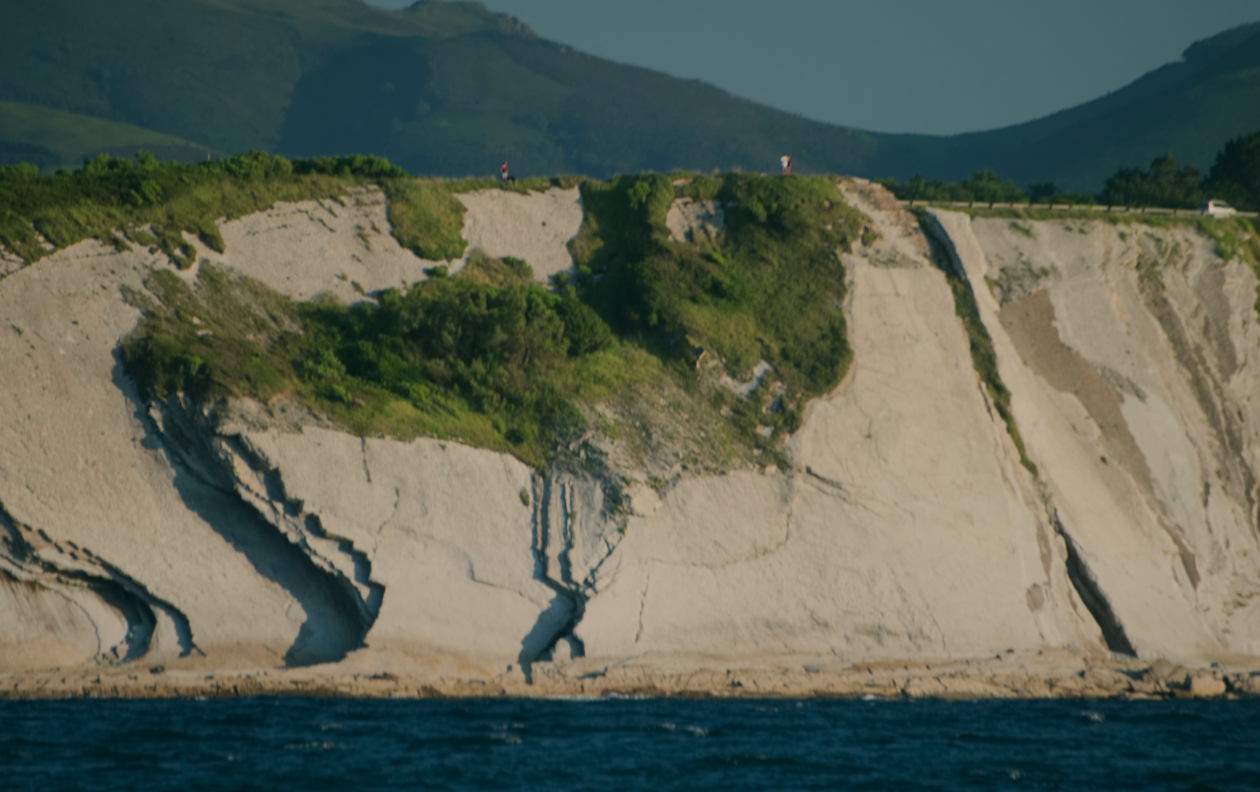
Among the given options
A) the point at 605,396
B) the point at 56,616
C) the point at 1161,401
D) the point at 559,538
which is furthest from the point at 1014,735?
the point at 56,616

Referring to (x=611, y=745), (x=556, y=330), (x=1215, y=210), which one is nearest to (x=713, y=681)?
(x=611, y=745)

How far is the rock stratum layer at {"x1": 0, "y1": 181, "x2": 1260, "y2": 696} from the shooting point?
1154 inches

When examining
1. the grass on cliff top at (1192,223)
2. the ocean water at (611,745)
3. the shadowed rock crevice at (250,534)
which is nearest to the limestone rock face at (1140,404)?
the grass on cliff top at (1192,223)

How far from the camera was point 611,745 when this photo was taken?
71.7 feet

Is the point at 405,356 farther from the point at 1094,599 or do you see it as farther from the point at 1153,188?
the point at 1153,188

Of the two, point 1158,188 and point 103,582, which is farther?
point 1158,188

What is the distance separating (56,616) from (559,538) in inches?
531

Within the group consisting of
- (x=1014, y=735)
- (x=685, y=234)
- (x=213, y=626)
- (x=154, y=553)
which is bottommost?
(x=1014, y=735)

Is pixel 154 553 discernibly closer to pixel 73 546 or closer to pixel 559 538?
pixel 73 546


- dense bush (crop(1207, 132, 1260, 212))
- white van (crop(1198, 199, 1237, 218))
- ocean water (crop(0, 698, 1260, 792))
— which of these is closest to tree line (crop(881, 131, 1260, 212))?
dense bush (crop(1207, 132, 1260, 212))

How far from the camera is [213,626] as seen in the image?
29.6 m

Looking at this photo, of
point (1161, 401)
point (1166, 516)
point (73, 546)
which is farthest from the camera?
point (1161, 401)

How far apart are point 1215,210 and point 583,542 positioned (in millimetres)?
32896

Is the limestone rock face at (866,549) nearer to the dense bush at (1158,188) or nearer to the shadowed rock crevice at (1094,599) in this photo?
the shadowed rock crevice at (1094,599)
